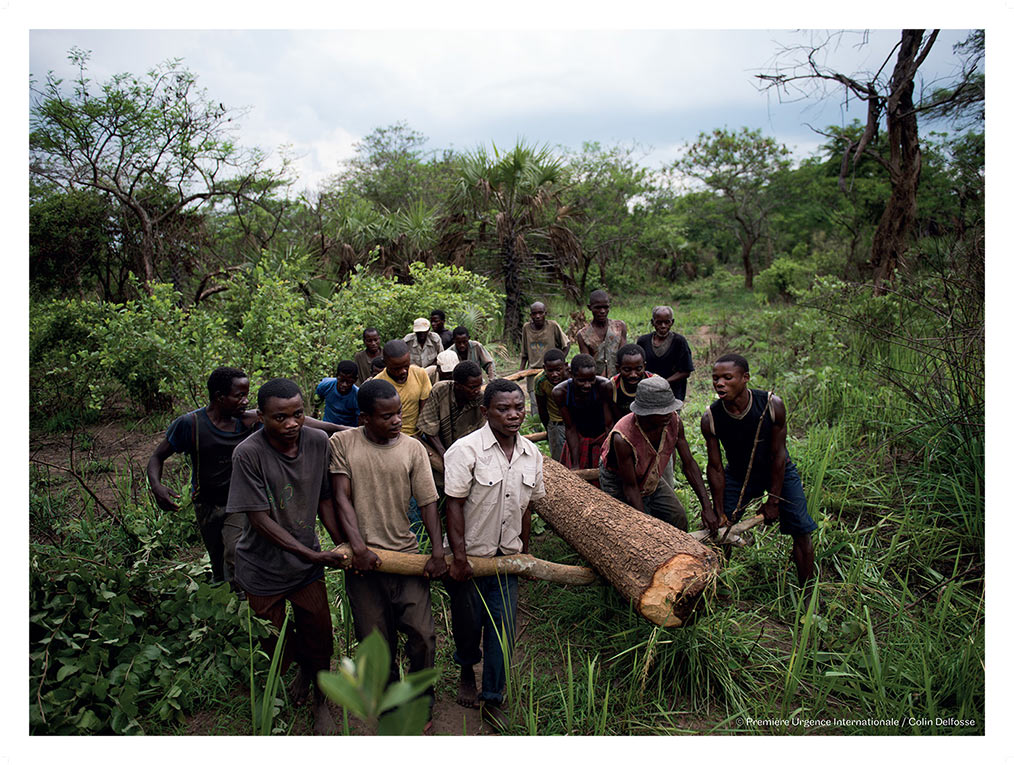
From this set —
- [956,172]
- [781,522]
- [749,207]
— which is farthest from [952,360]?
[749,207]

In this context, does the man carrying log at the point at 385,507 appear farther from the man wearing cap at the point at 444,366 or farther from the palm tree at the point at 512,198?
the palm tree at the point at 512,198

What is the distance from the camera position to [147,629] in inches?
119

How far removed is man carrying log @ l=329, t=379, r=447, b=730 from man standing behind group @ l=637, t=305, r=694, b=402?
3206mm

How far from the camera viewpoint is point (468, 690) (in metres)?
2.94

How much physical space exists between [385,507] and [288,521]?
428 mm

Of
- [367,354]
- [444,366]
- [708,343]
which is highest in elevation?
[708,343]

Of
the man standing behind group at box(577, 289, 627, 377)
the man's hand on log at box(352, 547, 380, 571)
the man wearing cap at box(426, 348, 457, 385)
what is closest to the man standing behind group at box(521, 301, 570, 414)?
the man standing behind group at box(577, 289, 627, 377)

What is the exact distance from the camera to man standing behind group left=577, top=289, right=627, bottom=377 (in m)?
5.97

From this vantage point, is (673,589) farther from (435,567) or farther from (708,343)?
(708,343)

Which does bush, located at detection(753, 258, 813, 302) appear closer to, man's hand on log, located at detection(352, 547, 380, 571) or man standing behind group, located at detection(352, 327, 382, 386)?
man standing behind group, located at detection(352, 327, 382, 386)

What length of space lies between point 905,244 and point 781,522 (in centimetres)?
730

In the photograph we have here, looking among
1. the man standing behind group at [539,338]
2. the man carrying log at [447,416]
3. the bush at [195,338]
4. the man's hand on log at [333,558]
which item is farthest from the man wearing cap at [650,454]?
the bush at [195,338]

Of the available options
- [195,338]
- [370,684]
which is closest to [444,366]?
[195,338]

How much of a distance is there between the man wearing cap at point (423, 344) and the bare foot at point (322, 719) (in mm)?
3900
